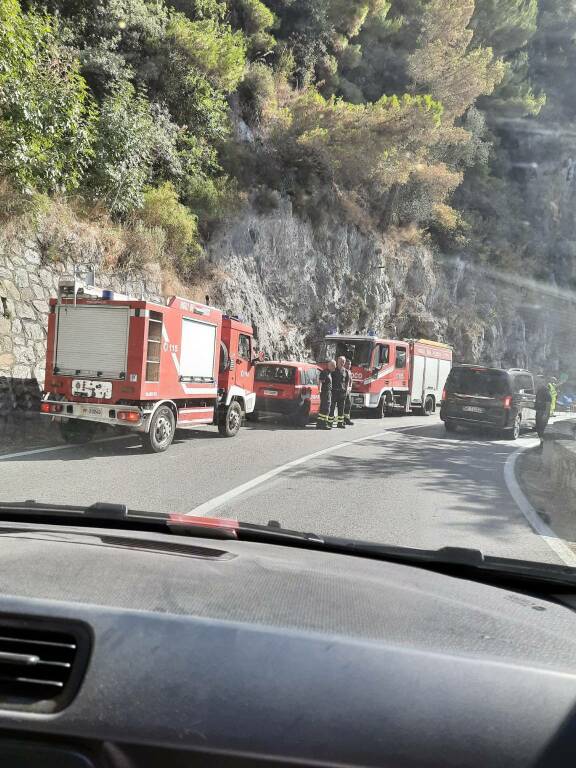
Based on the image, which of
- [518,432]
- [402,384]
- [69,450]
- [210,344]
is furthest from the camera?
[402,384]

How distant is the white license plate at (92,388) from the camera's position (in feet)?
36.1

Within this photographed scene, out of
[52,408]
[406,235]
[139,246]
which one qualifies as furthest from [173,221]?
[406,235]

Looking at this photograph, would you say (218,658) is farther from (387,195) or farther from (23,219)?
(387,195)

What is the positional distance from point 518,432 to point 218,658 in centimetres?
1860

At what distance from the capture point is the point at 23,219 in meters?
15.5

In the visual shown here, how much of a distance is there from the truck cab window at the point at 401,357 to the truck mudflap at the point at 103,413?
1433 cm

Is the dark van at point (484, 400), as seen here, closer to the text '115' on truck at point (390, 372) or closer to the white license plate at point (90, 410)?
the text '115' on truck at point (390, 372)

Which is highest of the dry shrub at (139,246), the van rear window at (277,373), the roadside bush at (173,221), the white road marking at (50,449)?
the roadside bush at (173,221)

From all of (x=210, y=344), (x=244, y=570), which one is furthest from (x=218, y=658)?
(x=210, y=344)

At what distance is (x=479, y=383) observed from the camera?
1831 centimetres

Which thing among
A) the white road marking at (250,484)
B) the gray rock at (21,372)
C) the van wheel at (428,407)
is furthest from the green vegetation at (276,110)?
the van wheel at (428,407)

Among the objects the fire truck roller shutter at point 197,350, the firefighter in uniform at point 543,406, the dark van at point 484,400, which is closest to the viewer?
the fire truck roller shutter at point 197,350

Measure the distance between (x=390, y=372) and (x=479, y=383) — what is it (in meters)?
5.17

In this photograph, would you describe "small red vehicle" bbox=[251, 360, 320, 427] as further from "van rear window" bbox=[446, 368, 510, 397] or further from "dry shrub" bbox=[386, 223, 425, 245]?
"dry shrub" bbox=[386, 223, 425, 245]
